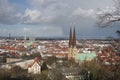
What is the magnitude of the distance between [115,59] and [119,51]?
476 mm

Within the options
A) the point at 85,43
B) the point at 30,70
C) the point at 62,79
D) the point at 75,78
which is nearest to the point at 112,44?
the point at 62,79

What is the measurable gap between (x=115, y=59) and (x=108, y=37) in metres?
0.57

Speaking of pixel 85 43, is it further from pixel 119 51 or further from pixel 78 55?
pixel 119 51

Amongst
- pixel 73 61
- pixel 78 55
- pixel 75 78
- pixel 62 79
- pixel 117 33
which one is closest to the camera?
pixel 117 33

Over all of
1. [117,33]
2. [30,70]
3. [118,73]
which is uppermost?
[117,33]

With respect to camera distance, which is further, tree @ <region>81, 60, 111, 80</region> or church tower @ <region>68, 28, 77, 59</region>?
church tower @ <region>68, 28, 77, 59</region>

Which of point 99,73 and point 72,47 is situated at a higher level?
point 99,73

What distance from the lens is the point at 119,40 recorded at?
463 cm

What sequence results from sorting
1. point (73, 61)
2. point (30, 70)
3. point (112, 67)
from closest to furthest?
point (112, 67)
point (30, 70)
point (73, 61)

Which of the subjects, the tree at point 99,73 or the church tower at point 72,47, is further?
the church tower at point 72,47

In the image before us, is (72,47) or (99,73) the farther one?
(72,47)

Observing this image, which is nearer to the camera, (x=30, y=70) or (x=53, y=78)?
(x=53, y=78)

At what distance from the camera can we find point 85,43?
329 feet

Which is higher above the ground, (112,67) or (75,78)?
(112,67)
